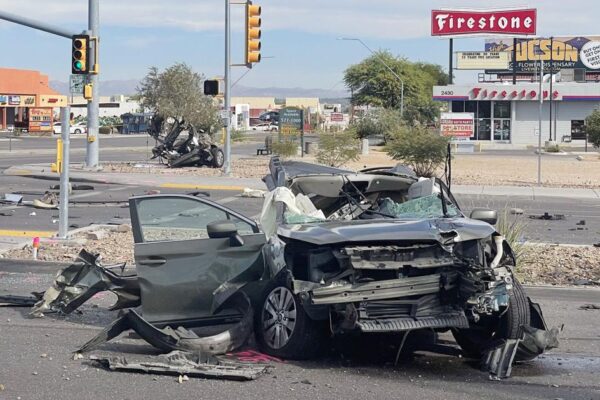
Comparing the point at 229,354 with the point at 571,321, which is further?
the point at 571,321

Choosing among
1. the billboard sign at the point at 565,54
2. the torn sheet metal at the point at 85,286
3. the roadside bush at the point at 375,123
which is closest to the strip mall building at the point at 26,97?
the roadside bush at the point at 375,123

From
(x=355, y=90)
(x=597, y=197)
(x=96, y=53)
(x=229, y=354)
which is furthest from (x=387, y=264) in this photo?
(x=355, y=90)

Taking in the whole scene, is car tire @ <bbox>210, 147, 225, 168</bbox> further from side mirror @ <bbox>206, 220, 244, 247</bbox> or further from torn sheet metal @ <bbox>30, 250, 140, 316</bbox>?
side mirror @ <bbox>206, 220, 244, 247</bbox>

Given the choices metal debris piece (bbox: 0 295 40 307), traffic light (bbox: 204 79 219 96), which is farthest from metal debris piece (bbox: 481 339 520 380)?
traffic light (bbox: 204 79 219 96)

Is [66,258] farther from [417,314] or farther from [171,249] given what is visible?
[417,314]

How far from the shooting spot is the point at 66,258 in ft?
43.5

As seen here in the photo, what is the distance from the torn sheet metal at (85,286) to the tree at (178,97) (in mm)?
27350

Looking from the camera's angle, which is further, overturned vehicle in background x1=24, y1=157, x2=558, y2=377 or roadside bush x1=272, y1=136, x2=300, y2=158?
roadside bush x1=272, y1=136, x2=300, y2=158

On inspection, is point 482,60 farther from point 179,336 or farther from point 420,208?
point 179,336

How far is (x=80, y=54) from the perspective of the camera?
21.7m

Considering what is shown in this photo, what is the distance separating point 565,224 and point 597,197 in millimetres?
7784

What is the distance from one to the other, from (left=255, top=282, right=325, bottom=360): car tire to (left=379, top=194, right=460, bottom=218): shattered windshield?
1.42 metres

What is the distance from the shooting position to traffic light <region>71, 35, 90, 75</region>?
21.5 meters

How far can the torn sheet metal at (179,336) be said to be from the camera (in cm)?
731
